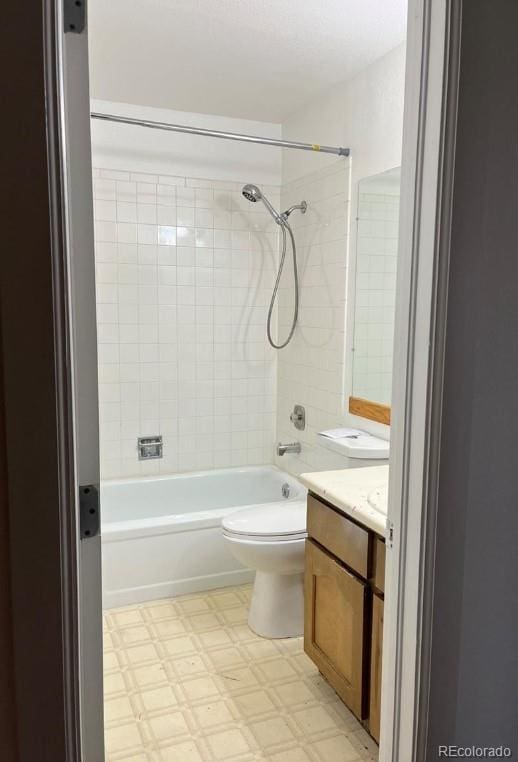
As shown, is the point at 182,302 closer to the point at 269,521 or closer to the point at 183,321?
the point at 183,321

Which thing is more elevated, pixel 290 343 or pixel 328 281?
pixel 328 281

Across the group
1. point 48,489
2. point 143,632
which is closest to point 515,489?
point 48,489

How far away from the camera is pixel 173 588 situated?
9.25 ft

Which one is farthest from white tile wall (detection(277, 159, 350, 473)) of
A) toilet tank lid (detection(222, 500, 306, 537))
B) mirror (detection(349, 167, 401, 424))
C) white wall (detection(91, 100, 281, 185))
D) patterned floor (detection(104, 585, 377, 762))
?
patterned floor (detection(104, 585, 377, 762))

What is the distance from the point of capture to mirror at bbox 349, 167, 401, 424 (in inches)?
95.7

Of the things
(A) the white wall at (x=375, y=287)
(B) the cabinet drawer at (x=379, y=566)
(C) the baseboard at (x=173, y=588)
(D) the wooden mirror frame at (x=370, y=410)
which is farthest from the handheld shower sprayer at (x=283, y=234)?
(B) the cabinet drawer at (x=379, y=566)

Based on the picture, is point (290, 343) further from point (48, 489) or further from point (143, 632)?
point (48, 489)

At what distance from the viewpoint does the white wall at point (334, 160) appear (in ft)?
7.70

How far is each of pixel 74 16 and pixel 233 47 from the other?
1680 mm

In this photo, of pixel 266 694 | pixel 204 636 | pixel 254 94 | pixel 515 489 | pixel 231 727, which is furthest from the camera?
pixel 254 94

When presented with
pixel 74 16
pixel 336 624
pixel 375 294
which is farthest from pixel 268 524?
pixel 74 16

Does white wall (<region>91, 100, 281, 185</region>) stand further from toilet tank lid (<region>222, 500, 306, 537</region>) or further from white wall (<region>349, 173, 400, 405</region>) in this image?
toilet tank lid (<region>222, 500, 306, 537</region>)

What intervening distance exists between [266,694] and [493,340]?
1601 mm

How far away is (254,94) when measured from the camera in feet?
9.30
